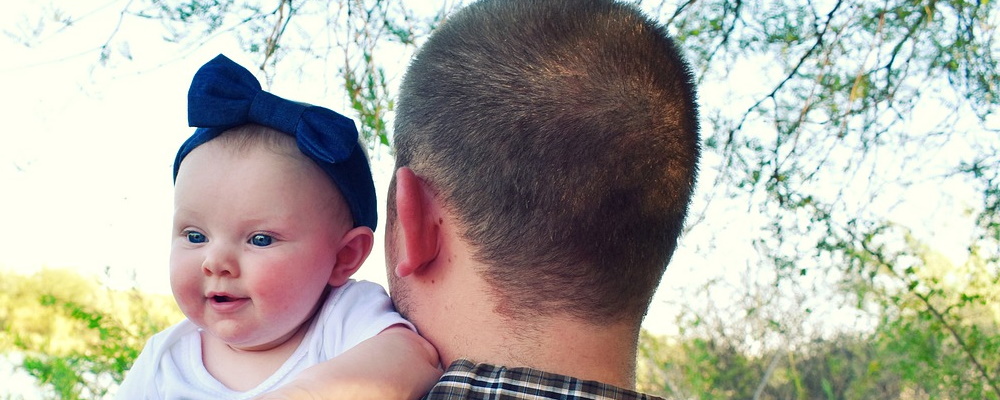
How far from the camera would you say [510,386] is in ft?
4.05

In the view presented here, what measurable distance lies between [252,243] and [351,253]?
0.63 feet

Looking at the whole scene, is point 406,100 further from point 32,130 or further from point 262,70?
point 32,130

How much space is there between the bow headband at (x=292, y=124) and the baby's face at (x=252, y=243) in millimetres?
43

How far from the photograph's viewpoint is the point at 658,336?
6.55 meters

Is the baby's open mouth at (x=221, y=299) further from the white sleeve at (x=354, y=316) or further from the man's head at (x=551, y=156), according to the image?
the man's head at (x=551, y=156)

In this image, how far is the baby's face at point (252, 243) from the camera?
161 cm

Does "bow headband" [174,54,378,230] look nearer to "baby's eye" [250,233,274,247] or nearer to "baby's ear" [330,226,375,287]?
"baby's ear" [330,226,375,287]

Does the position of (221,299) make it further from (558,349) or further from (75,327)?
(75,327)

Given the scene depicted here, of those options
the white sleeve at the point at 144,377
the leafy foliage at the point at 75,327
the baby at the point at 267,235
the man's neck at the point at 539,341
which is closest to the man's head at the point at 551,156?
the man's neck at the point at 539,341

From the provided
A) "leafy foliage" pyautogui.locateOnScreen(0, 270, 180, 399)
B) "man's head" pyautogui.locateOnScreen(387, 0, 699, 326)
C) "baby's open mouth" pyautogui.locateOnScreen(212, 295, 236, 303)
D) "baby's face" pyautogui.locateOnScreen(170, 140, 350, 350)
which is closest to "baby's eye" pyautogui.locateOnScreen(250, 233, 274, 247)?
"baby's face" pyautogui.locateOnScreen(170, 140, 350, 350)

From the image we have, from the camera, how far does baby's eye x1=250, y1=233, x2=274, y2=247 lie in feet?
5.33

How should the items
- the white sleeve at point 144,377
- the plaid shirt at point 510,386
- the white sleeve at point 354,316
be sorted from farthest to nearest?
the white sleeve at point 144,377
the white sleeve at point 354,316
the plaid shirt at point 510,386

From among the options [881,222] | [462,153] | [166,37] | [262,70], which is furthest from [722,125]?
[462,153]

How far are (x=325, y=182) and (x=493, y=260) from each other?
48 centimetres
